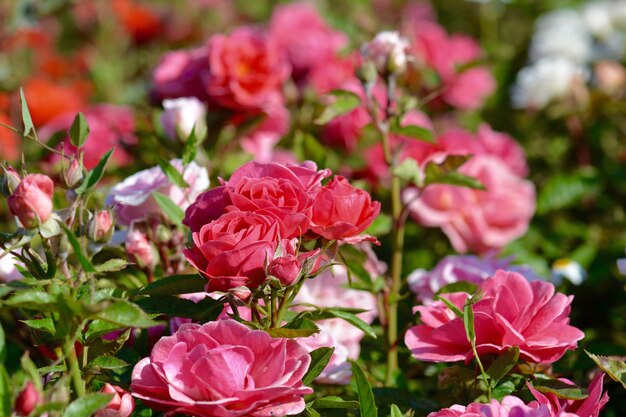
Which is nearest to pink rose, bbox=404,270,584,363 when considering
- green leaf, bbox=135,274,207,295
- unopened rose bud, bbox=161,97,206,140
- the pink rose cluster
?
the pink rose cluster

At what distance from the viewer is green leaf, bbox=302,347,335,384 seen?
769 mm

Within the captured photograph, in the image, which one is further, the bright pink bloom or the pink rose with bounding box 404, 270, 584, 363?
the bright pink bloom

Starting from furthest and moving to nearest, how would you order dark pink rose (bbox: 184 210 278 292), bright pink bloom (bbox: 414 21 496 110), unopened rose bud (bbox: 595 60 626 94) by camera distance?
bright pink bloom (bbox: 414 21 496 110), unopened rose bud (bbox: 595 60 626 94), dark pink rose (bbox: 184 210 278 292)

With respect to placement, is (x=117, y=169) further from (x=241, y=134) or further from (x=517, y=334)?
(x=517, y=334)

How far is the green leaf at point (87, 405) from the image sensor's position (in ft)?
2.12

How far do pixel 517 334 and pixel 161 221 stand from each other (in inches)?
17.7

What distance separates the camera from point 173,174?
94cm

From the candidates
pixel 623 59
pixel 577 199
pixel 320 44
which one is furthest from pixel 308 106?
pixel 623 59

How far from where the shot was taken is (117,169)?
1.45m

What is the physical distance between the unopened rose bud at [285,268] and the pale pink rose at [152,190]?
0.96ft

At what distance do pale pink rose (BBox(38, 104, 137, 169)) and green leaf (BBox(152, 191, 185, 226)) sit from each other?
542 millimetres

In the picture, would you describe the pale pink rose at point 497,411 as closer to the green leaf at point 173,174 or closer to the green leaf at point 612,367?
the green leaf at point 612,367

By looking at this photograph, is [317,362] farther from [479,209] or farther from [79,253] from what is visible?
[479,209]

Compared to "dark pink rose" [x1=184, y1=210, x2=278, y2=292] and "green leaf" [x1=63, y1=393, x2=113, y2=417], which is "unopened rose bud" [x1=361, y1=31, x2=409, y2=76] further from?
"green leaf" [x1=63, y1=393, x2=113, y2=417]
